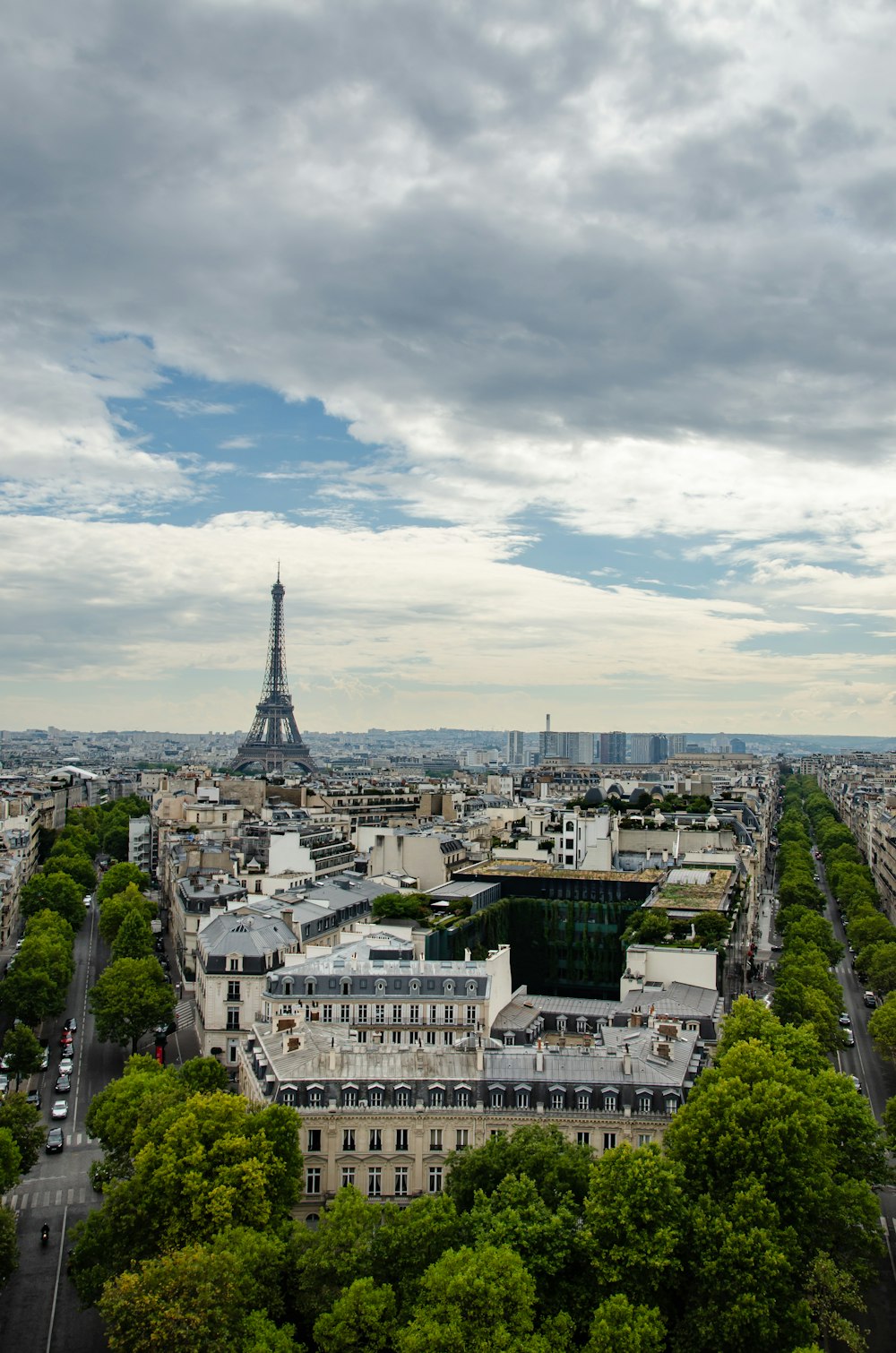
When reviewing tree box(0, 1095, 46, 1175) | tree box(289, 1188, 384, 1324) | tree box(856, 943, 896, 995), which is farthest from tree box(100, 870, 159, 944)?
tree box(289, 1188, 384, 1324)

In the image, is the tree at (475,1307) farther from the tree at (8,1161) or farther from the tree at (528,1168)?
the tree at (8,1161)

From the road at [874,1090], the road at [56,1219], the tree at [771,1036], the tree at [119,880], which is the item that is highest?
the tree at [771,1036]

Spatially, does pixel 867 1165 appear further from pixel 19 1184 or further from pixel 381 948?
pixel 19 1184

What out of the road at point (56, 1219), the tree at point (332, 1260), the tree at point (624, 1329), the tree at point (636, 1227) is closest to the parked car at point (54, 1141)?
the road at point (56, 1219)

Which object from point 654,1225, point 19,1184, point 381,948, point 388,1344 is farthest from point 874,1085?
point 19,1184

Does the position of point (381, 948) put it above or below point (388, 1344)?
above
